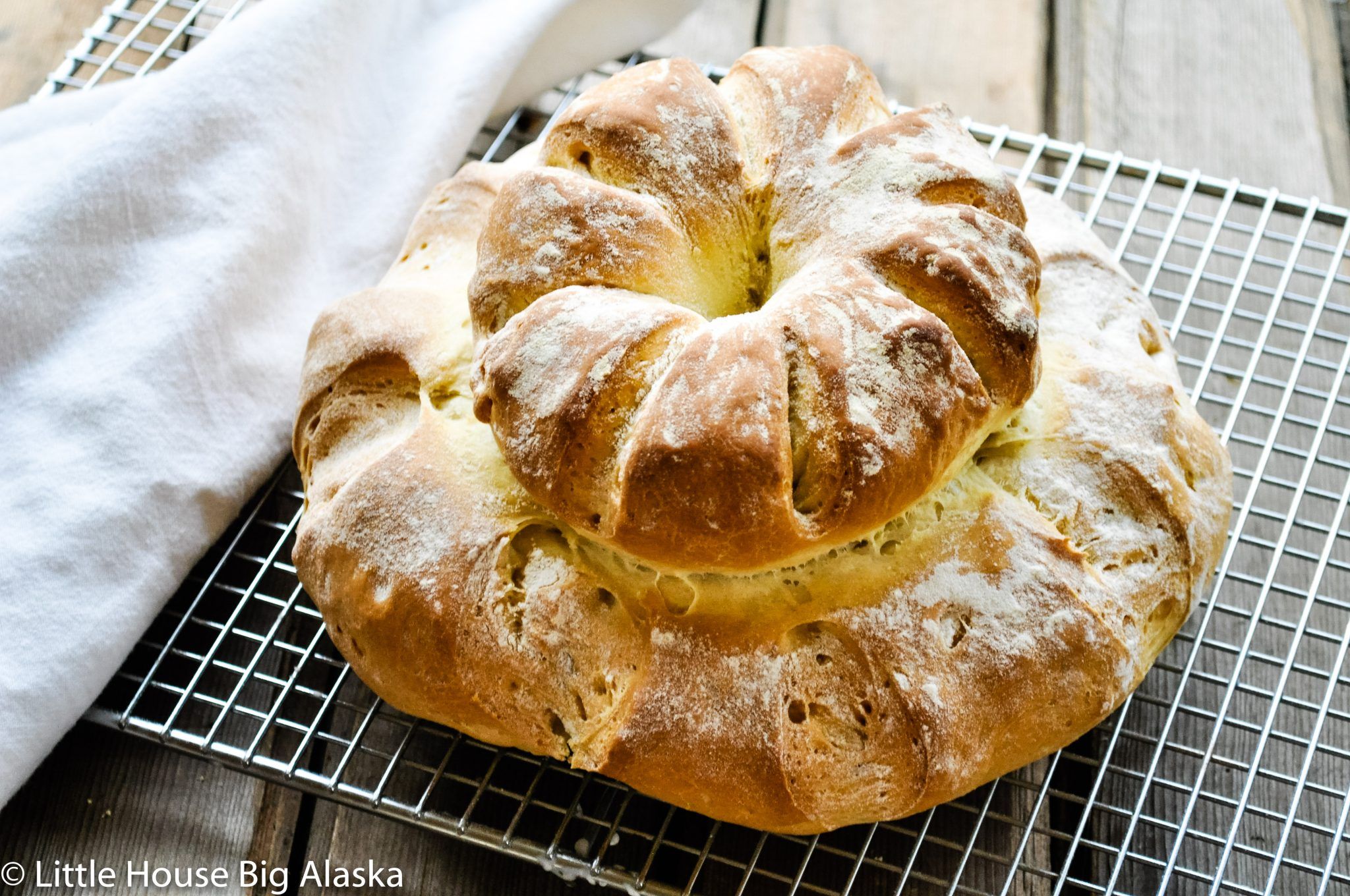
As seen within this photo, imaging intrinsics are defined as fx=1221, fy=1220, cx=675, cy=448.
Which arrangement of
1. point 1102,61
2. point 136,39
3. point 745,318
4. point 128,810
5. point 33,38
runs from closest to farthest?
point 745,318 → point 128,810 → point 136,39 → point 33,38 → point 1102,61

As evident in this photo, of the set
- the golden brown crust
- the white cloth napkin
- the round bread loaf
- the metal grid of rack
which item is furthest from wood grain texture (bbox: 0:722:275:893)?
the metal grid of rack

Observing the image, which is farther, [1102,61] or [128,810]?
[1102,61]

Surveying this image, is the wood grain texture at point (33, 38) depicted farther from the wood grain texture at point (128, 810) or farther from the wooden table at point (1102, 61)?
the wood grain texture at point (128, 810)

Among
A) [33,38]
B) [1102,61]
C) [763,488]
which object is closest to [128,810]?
[763,488]

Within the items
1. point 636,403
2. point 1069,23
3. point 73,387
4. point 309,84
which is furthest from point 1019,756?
point 1069,23

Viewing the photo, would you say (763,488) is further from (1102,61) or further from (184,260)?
(1102,61)
